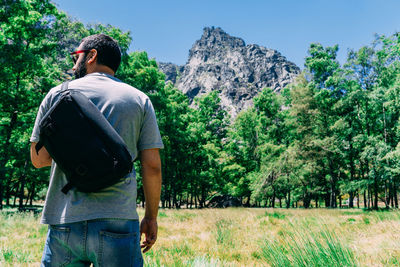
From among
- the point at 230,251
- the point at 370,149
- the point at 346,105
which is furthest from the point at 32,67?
the point at 346,105

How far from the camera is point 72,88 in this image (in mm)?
1457

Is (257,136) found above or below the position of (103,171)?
above

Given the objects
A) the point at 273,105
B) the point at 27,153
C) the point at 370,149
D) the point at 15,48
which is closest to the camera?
the point at 15,48

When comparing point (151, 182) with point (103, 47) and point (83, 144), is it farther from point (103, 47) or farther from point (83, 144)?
point (103, 47)

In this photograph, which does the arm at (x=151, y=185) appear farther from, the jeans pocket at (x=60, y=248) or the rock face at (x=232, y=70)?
the rock face at (x=232, y=70)

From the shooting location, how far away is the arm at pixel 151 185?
5.20ft

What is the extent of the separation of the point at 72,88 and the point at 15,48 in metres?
14.0

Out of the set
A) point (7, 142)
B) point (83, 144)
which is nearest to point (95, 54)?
point (83, 144)

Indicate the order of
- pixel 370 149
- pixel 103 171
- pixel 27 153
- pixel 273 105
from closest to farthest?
pixel 103 171 < pixel 27 153 < pixel 370 149 < pixel 273 105

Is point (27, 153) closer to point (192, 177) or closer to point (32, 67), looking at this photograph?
point (32, 67)

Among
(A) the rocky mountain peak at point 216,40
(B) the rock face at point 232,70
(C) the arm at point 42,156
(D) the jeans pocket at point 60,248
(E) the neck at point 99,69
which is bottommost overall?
(D) the jeans pocket at point 60,248

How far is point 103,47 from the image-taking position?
165 cm

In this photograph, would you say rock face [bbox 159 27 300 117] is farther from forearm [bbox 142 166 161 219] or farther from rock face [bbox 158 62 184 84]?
forearm [bbox 142 166 161 219]

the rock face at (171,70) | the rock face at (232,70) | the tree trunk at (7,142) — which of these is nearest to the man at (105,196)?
the tree trunk at (7,142)
